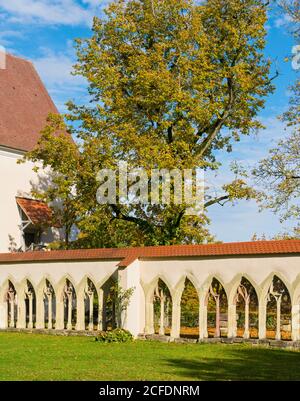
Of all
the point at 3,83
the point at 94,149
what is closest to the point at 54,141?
the point at 94,149

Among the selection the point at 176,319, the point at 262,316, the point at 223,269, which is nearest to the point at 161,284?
the point at 176,319

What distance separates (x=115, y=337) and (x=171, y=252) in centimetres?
306

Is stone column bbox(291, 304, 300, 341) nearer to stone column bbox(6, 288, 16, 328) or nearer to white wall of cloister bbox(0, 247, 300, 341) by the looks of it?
white wall of cloister bbox(0, 247, 300, 341)

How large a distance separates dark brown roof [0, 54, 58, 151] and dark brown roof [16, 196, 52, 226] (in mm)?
2702

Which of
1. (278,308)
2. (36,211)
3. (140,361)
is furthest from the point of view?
(36,211)

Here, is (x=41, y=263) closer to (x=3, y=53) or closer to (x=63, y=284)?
(x=63, y=284)

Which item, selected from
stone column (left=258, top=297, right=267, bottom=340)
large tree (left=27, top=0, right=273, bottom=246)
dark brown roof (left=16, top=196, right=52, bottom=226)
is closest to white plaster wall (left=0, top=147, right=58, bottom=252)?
dark brown roof (left=16, top=196, right=52, bottom=226)

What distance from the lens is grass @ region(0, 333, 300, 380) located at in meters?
13.4

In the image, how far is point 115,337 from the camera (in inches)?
821

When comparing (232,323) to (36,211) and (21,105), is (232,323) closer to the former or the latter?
(36,211)

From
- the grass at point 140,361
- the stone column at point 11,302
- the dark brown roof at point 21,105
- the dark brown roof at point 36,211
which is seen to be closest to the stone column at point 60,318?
the stone column at point 11,302

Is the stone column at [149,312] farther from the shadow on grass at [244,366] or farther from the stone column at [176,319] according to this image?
the shadow on grass at [244,366]

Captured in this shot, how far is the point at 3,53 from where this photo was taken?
39.7 metres

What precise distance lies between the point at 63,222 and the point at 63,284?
8.03 m
